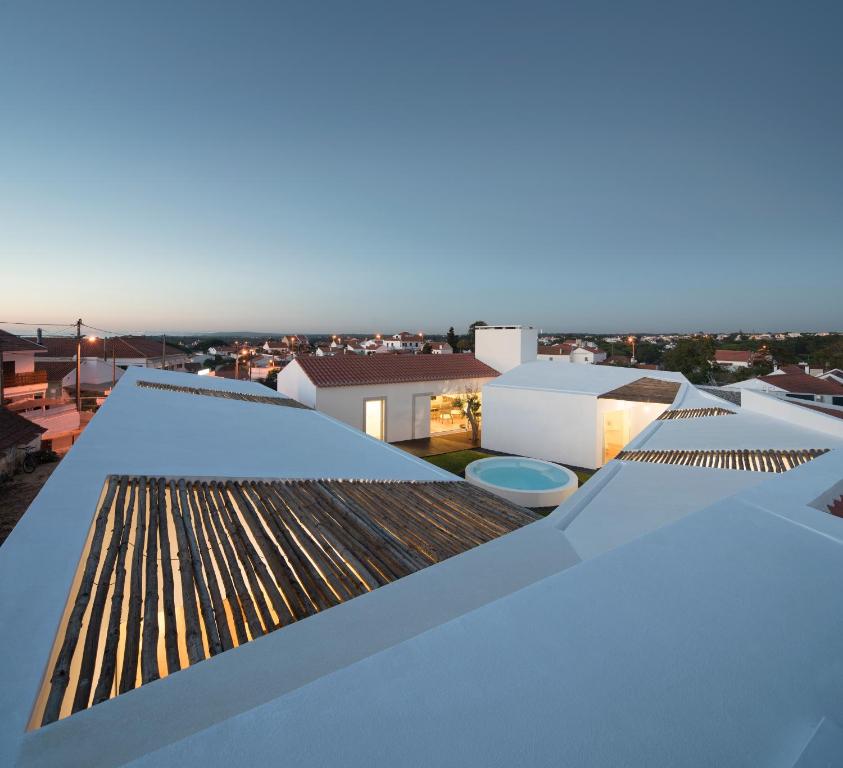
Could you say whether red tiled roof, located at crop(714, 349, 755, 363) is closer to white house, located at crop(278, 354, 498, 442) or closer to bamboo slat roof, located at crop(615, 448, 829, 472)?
white house, located at crop(278, 354, 498, 442)

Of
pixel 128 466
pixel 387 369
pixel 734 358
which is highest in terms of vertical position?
pixel 387 369

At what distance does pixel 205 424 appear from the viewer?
7.32 meters

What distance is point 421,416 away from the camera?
20.8 m

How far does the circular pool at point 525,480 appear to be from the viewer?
12.1 metres

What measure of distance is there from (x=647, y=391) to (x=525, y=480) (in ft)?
23.3

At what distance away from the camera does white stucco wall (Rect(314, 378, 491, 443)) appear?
1820cm

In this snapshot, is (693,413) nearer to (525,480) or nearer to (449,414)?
(525,480)

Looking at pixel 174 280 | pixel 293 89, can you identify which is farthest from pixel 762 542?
pixel 174 280

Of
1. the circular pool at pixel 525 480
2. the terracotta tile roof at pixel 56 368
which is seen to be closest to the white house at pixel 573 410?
the circular pool at pixel 525 480

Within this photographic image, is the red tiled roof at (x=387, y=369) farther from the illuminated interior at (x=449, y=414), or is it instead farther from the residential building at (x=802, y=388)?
the residential building at (x=802, y=388)

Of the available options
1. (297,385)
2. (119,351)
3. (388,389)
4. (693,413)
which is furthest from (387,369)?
(119,351)

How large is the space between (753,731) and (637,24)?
18.4 metres

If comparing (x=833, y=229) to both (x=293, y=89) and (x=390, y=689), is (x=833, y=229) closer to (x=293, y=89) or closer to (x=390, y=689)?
(x=293, y=89)

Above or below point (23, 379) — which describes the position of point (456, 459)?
below
